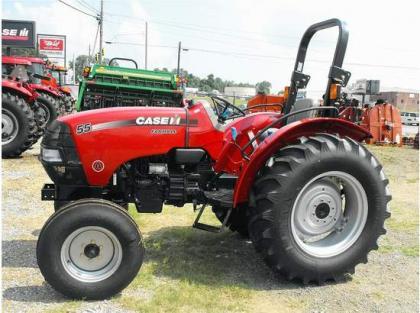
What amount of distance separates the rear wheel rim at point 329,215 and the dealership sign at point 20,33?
84.9 feet

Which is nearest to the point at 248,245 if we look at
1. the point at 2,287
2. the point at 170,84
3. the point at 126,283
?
the point at 126,283

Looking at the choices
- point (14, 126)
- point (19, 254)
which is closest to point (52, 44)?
point (14, 126)

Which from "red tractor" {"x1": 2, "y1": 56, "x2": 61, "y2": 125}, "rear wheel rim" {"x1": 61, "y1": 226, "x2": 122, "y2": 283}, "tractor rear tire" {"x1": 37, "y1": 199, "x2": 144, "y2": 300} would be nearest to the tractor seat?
"tractor rear tire" {"x1": 37, "y1": 199, "x2": 144, "y2": 300}

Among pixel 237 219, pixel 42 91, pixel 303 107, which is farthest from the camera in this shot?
pixel 42 91

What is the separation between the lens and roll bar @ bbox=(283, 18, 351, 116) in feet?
12.8

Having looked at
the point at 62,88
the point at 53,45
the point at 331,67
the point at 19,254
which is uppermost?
the point at 53,45

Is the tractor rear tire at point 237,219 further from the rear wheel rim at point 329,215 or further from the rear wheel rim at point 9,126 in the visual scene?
the rear wheel rim at point 9,126

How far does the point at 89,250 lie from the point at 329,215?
195cm

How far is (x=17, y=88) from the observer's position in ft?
30.8

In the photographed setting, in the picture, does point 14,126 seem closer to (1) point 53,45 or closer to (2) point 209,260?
(2) point 209,260

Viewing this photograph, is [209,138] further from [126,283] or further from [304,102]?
[126,283]

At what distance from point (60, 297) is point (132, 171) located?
1.15m

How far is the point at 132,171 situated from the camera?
3.98 m

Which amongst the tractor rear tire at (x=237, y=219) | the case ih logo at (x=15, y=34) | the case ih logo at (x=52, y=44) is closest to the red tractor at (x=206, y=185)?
the tractor rear tire at (x=237, y=219)
